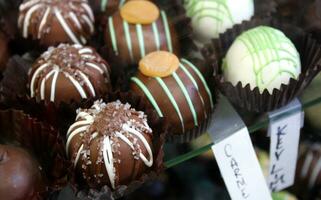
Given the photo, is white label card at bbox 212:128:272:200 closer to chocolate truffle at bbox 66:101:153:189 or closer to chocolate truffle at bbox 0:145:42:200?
chocolate truffle at bbox 66:101:153:189

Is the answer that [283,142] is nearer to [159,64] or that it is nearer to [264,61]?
[264,61]

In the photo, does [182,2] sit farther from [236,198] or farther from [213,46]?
[236,198]

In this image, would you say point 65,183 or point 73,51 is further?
point 73,51

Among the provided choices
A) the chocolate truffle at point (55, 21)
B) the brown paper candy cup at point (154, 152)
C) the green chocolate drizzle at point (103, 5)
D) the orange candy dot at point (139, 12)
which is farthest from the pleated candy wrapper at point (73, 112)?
the green chocolate drizzle at point (103, 5)

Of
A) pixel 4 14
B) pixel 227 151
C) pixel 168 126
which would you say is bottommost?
Answer: pixel 227 151

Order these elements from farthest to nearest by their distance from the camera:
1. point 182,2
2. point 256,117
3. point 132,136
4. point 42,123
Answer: point 182,2
point 256,117
point 42,123
point 132,136

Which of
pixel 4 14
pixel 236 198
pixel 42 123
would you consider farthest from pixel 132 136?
pixel 4 14

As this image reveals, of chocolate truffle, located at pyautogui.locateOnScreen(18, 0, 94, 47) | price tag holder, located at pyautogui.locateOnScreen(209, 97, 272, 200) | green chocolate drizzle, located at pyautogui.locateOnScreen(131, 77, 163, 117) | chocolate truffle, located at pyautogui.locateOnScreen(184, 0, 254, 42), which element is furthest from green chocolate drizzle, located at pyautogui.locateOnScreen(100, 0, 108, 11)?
price tag holder, located at pyautogui.locateOnScreen(209, 97, 272, 200)
